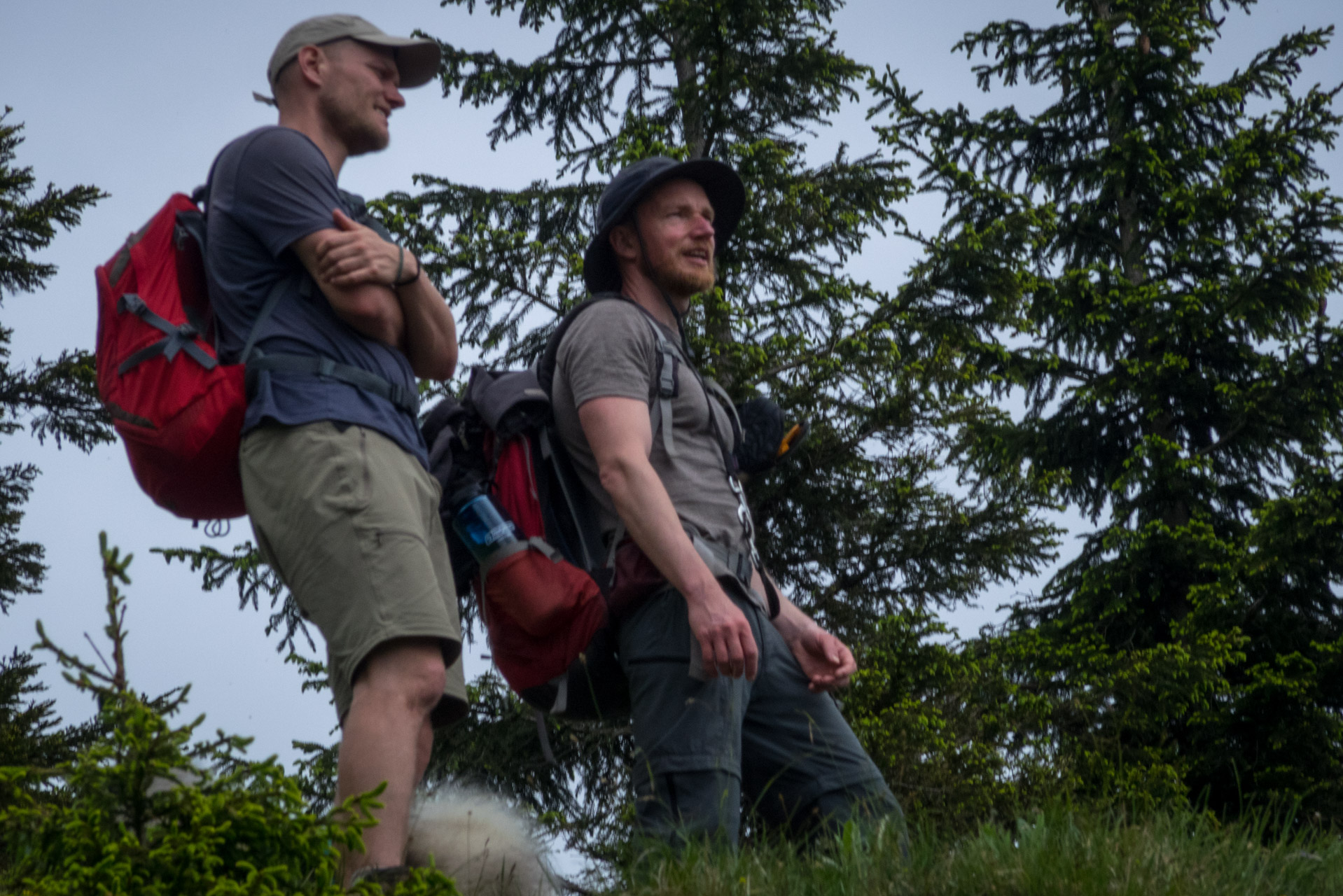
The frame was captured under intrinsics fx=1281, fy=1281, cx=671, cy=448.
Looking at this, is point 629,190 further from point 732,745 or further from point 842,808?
point 842,808

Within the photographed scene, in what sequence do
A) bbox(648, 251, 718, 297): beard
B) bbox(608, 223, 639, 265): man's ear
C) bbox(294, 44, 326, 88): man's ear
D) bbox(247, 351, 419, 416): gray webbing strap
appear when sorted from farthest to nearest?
bbox(608, 223, 639, 265): man's ear < bbox(648, 251, 718, 297): beard < bbox(294, 44, 326, 88): man's ear < bbox(247, 351, 419, 416): gray webbing strap

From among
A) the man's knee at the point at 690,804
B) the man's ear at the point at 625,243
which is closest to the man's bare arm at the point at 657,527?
the man's knee at the point at 690,804

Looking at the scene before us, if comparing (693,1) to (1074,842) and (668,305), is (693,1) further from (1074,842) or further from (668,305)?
(1074,842)

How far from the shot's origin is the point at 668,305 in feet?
13.2

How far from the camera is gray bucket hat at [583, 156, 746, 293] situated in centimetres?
404

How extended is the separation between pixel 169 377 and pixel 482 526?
88cm

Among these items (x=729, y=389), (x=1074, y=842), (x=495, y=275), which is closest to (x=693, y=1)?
(x=495, y=275)

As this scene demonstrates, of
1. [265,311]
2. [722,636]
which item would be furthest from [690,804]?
[265,311]

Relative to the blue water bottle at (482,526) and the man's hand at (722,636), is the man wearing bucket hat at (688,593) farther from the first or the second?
the blue water bottle at (482,526)

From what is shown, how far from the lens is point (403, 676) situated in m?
2.85

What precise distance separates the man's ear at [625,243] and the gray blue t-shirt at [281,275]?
1.06 meters

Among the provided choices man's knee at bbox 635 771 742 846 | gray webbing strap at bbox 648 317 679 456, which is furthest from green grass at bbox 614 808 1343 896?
gray webbing strap at bbox 648 317 679 456

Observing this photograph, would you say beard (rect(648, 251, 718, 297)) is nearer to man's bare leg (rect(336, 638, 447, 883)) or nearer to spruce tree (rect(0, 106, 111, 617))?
man's bare leg (rect(336, 638, 447, 883))

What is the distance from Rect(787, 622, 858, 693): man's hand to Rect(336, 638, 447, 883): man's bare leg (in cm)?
111
